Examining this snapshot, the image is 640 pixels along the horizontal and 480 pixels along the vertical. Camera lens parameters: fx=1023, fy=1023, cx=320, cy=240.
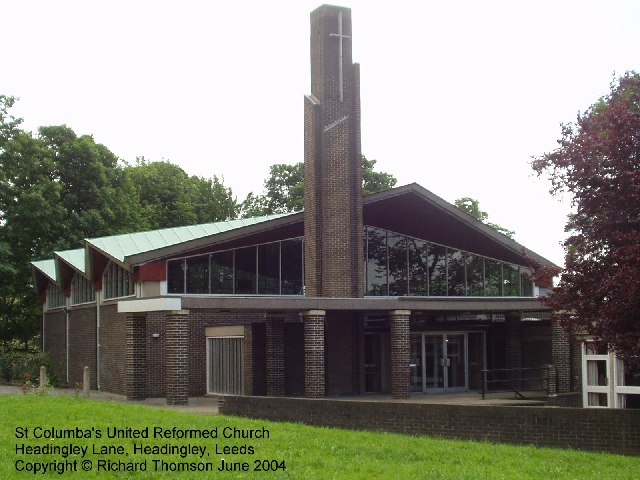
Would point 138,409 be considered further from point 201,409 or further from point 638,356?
point 638,356

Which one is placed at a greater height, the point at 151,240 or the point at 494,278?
the point at 151,240

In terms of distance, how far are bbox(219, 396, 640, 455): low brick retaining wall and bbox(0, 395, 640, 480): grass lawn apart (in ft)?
1.73

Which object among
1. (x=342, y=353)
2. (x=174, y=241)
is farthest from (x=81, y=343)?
(x=342, y=353)

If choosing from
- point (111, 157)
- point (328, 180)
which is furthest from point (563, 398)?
point (111, 157)

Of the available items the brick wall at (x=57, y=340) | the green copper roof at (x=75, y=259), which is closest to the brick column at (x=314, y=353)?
the green copper roof at (x=75, y=259)

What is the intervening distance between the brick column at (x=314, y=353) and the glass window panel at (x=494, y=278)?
308 inches

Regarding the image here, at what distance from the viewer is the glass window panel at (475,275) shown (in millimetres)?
34156

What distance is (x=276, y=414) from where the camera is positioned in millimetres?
20531

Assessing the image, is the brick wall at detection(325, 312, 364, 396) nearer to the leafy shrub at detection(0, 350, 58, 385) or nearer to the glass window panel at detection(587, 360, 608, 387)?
the glass window panel at detection(587, 360, 608, 387)

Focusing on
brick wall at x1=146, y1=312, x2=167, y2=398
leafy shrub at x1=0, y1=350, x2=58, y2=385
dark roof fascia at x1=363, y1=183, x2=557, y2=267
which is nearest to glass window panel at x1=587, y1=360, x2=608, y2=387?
dark roof fascia at x1=363, y1=183, x2=557, y2=267

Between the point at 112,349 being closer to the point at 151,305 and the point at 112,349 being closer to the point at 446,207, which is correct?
the point at 151,305

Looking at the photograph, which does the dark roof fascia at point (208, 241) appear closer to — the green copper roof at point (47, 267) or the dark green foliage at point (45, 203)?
the green copper roof at point (47, 267)

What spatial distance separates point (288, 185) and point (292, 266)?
36.4 metres

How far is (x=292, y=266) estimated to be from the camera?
31.8 m
